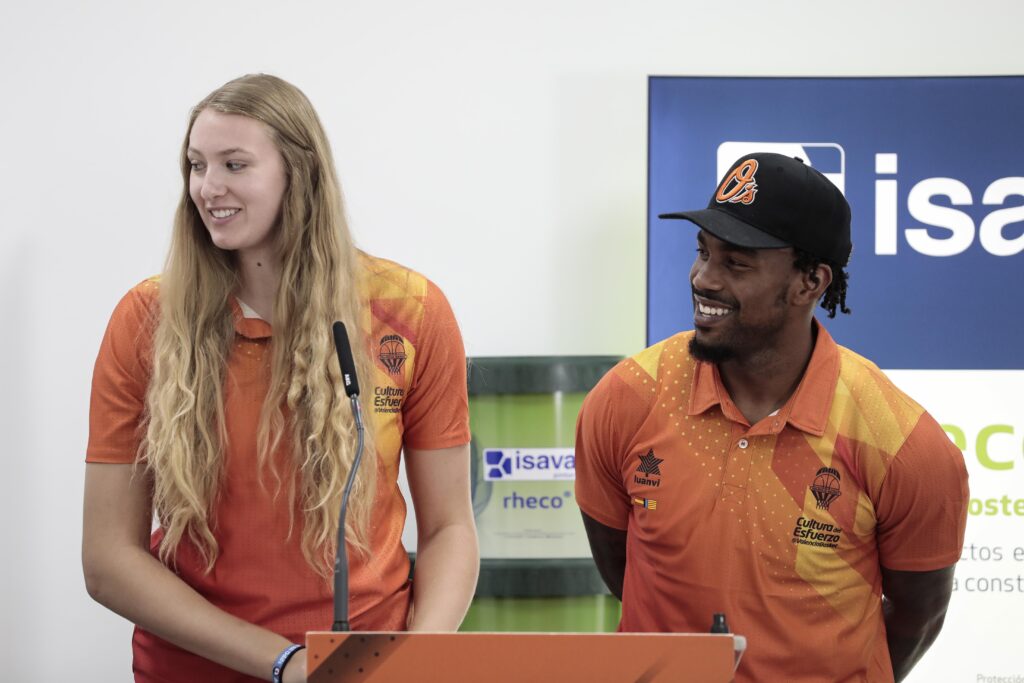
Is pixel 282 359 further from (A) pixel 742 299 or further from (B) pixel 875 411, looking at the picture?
(B) pixel 875 411

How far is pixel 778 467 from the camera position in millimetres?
1570

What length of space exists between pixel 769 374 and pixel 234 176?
2.69 feet

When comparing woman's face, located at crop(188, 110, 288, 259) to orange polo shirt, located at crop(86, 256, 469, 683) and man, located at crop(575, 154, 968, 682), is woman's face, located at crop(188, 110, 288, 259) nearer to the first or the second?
orange polo shirt, located at crop(86, 256, 469, 683)

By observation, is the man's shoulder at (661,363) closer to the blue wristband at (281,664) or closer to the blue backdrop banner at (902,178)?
the blue wristband at (281,664)

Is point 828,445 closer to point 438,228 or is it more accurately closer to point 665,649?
point 665,649

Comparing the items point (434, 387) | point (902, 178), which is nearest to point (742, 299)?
point (434, 387)

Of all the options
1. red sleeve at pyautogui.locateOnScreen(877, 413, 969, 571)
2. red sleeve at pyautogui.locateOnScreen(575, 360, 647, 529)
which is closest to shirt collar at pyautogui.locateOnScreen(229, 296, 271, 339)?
red sleeve at pyautogui.locateOnScreen(575, 360, 647, 529)

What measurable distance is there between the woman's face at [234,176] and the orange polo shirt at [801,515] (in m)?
0.65

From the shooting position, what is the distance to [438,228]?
3307 mm

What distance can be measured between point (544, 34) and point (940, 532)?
2.14 meters

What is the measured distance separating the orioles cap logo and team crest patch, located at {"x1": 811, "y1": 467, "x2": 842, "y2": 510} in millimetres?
401

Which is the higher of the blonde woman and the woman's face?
the woman's face

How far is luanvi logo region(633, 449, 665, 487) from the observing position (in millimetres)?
1625

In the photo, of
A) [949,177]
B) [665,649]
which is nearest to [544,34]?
[949,177]
